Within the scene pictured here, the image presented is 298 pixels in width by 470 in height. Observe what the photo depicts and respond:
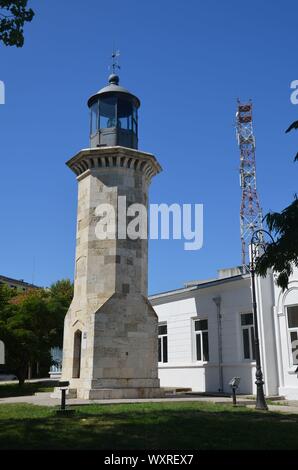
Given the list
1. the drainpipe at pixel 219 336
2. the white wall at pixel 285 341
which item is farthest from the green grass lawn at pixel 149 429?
the drainpipe at pixel 219 336

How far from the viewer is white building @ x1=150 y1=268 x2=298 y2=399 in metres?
18.7

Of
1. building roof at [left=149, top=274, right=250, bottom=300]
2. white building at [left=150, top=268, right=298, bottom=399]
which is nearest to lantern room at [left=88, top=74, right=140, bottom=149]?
building roof at [left=149, top=274, right=250, bottom=300]

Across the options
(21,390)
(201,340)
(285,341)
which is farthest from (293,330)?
(21,390)

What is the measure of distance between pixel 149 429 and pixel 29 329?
893 inches

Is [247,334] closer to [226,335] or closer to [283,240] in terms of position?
[226,335]

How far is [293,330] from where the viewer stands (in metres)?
18.5

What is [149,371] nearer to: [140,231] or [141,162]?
[140,231]

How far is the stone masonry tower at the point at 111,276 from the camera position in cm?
1889

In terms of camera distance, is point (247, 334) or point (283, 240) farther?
point (247, 334)

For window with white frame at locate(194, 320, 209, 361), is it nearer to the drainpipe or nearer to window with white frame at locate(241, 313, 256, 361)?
the drainpipe

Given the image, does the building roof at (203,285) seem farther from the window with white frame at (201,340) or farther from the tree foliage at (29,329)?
the tree foliage at (29,329)

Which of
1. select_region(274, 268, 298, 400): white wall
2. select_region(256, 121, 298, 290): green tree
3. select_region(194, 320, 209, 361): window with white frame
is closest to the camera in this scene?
select_region(256, 121, 298, 290): green tree

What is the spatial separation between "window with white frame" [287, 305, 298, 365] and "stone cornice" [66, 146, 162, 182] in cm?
878
